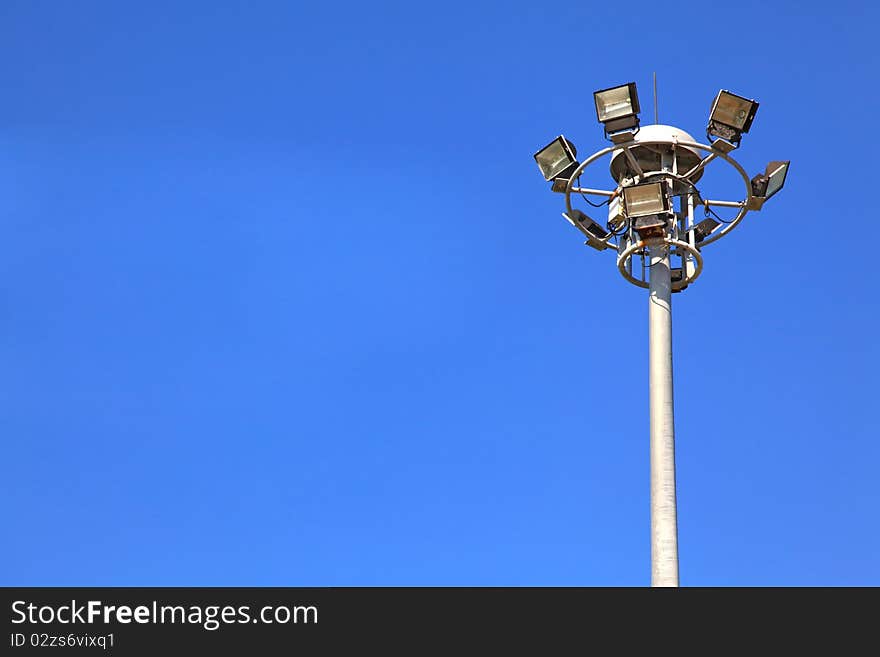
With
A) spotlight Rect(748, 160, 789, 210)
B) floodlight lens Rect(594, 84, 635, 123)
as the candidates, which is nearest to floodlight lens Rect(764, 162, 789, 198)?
spotlight Rect(748, 160, 789, 210)

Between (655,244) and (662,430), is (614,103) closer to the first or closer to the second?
(655,244)

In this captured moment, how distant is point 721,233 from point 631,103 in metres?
5.14

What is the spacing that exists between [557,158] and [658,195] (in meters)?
3.39

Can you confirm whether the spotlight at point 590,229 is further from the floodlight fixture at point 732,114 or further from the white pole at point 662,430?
the floodlight fixture at point 732,114

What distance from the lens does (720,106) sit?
40.1 metres

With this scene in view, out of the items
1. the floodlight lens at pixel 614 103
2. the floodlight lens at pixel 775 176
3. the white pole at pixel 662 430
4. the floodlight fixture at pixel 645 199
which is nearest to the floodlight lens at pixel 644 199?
the floodlight fixture at pixel 645 199

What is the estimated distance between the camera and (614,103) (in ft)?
132

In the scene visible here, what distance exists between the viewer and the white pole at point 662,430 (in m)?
36.6

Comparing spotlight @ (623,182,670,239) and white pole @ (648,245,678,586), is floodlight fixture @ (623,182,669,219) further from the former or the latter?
white pole @ (648,245,678,586)

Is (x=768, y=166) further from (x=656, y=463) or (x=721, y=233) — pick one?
(x=656, y=463)

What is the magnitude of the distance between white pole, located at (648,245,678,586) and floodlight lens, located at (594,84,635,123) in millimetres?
4172

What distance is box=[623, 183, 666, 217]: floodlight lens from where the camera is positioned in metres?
40.6

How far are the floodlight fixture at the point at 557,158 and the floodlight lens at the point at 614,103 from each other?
1.82m
